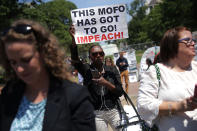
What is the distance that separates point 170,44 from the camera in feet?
7.27

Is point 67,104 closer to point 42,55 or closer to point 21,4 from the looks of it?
point 42,55

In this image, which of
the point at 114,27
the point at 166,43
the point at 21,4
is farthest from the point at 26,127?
the point at 21,4

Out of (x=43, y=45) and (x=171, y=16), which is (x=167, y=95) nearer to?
(x=43, y=45)

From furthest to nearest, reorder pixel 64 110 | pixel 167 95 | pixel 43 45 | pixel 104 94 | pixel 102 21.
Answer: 1. pixel 102 21
2. pixel 104 94
3. pixel 167 95
4. pixel 43 45
5. pixel 64 110

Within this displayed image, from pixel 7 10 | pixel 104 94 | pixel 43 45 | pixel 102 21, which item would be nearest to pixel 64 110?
pixel 43 45

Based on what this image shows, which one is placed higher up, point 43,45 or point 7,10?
point 7,10

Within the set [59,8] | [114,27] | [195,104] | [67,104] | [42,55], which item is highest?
[59,8]

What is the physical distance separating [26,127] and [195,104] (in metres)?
1.30

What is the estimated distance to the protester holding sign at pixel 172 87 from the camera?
2029mm

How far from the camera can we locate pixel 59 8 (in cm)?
5631

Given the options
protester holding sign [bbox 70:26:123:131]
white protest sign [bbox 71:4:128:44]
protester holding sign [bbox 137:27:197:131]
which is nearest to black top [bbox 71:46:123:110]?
protester holding sign [bbox 70:26:123:131]

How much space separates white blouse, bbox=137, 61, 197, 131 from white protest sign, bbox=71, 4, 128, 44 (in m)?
2.51

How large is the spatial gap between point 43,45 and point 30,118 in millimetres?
499

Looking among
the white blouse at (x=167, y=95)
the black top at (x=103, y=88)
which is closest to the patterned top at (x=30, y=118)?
the white blouse at (x=167, y=95)
